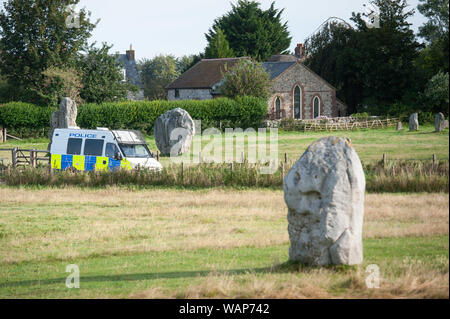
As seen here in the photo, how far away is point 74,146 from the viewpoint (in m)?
25.6

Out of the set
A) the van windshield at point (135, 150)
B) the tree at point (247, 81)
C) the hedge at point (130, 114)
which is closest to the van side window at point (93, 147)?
the van windshield at point (135, 150)

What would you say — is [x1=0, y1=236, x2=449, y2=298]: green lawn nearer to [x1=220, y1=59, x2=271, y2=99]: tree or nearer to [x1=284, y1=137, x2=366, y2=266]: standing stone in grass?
[x1=284, y1=137, x2=366, y2=266]: standing stone in grass

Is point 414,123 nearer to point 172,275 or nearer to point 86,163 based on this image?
point 86,163

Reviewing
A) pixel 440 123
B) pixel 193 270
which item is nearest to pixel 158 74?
pixel 440 123

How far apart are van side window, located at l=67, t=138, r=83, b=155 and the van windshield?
5.62 feet

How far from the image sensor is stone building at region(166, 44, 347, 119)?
200 ft

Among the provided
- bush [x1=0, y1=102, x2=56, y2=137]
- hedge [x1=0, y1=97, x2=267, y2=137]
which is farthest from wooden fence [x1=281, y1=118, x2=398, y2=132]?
bush [x1=0, y1=102, x2=56, y2=137]

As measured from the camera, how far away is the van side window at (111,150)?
991 inches

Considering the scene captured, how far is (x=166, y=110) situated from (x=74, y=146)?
26.0 metres

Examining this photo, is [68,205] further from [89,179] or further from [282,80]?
[282,80]

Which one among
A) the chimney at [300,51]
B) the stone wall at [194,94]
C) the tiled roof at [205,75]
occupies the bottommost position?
the stone wall at [194,94]

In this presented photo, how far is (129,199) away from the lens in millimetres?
19891

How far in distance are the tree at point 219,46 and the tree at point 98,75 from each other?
1778 centimetres

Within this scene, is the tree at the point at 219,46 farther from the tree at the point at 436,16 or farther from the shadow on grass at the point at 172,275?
the shadow on grass at the point at 172,275
